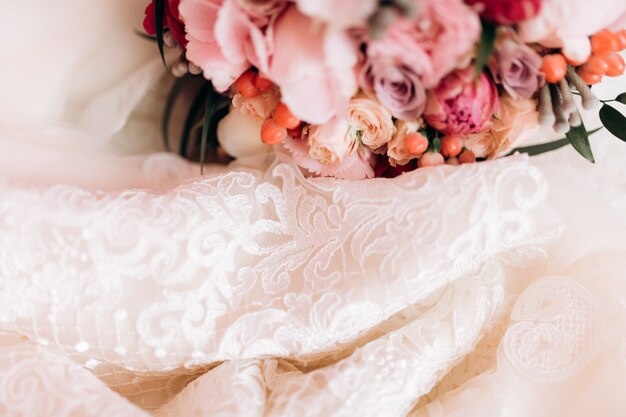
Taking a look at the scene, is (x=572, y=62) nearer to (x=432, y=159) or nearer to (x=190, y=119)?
(x=432, y=159)

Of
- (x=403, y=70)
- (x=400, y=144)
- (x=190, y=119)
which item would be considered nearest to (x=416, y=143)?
(x=400, y=144)

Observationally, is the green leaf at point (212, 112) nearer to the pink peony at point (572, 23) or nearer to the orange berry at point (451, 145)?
the orange berry at point (451, 145)

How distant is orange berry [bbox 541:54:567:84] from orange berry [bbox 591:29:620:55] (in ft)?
0.15

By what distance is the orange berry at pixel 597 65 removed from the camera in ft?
2.38

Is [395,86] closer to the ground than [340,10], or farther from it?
closer to the ground

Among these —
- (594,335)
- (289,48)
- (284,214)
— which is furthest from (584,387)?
(289,48)

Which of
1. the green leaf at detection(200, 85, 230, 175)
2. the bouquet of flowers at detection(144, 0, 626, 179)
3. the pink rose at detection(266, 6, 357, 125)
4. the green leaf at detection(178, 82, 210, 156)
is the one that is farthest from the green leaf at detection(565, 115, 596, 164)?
the green leaf at detection(178, 82, 210, 156)

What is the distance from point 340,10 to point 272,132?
262 mm

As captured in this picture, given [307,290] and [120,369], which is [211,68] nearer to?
[307,290]

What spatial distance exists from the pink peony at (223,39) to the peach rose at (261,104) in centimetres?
5

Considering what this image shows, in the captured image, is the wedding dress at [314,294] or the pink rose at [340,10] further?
the wedding dress at [314,294]

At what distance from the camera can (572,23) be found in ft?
2.15

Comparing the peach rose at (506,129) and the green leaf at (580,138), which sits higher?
the peach rose at (506,129)

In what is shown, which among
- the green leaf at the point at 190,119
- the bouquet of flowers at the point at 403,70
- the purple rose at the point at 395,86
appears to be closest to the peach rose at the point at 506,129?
the bouquet of flowers at the point at 403,70
